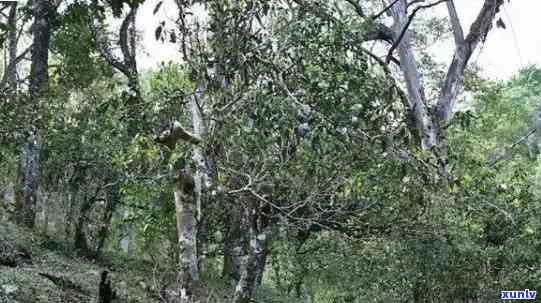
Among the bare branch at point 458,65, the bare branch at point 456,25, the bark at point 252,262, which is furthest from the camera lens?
the bare branch at point 456,25

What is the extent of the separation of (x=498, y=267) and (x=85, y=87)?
9.62m

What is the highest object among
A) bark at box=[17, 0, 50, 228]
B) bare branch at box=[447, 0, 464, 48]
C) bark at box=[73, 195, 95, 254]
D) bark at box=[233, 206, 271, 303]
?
bare branch at box=[447, 0, 464, 48]

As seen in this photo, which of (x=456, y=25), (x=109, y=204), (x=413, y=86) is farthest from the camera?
(x=456, y=25)

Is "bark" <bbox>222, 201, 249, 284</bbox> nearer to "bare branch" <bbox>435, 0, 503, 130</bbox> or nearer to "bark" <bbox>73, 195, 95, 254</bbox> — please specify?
"bark" <bbox>73, 195, 95, 254</bbox>

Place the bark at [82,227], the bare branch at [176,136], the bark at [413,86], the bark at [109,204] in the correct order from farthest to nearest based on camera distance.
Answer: the bark at [413,86]
the bark at [109,204]
the bark at [82,227]
the bare branch at [176,136]

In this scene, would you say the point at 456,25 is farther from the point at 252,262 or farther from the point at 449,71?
the point at 252,262

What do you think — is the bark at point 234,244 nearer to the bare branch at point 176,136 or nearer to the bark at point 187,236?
the bark at point 187,236

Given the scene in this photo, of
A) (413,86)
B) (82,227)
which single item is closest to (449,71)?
(413,86)

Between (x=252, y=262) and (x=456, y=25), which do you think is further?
(x=456, y=25)

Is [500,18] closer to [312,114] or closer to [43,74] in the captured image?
[312,114]

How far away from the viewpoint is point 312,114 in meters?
3.88

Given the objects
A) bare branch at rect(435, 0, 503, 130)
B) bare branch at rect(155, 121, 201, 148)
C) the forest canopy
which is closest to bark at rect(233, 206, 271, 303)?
the forest canopy

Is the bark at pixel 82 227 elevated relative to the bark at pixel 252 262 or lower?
elevated

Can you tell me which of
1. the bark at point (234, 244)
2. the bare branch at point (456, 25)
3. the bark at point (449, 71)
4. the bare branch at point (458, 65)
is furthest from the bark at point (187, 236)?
the bare branch at point (456, 25)
